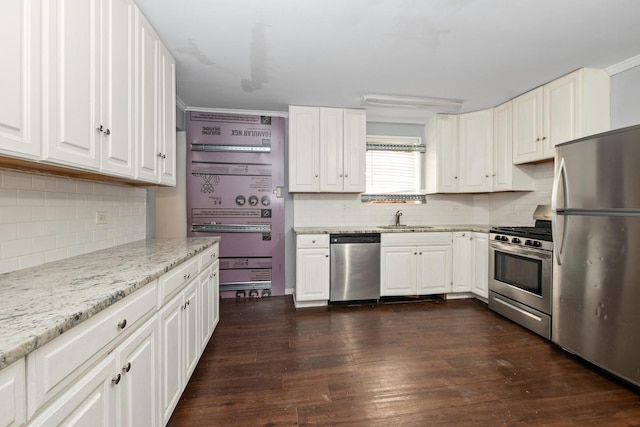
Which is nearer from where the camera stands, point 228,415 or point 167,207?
point 228,415

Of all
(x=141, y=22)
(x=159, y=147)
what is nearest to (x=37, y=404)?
(x=159, y=147)

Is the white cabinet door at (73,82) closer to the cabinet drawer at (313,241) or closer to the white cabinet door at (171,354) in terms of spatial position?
the white cabinet door at (171,354)

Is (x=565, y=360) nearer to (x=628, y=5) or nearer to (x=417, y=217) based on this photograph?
(x=417, y=217)

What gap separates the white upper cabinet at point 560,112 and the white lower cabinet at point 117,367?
11.4 feet

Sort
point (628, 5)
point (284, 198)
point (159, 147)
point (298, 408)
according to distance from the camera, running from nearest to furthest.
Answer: point (298, 408), point (628, 5), point (159, 147), point (284, 198)

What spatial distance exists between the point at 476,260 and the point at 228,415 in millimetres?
3111

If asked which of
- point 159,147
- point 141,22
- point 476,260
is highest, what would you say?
point 141,22

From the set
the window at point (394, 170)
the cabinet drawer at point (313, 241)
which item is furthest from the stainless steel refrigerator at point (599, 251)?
the cabinet drawer at point (313, 241)

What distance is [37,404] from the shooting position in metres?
0.66

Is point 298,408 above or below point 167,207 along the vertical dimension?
below

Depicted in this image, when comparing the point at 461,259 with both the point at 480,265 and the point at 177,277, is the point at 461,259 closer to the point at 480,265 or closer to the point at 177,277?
the point at 480,265

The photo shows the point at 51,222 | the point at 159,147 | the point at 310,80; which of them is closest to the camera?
the point at 51,222

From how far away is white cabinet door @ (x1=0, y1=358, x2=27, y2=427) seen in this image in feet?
1.90

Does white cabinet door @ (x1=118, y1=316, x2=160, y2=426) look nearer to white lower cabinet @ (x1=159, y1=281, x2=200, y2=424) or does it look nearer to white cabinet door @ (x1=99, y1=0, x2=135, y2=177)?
white lower cabinet @ (x1=159, y1=281, x2=200, y2=424)
